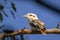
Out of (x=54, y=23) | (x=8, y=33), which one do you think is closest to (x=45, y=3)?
(x=54, y=23)

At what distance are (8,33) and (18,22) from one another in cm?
52

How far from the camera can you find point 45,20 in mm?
2746

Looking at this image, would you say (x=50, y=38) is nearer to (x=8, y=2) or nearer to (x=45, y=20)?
(x=45, y=20)

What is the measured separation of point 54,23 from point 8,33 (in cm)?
71

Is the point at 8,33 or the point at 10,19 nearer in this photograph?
the point at 8,33

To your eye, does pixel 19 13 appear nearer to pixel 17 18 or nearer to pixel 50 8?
pixel 17 18

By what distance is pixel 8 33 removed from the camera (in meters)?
2.23

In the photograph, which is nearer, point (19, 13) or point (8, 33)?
point (8, 33)

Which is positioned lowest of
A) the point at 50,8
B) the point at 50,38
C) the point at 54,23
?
the point at 50,38

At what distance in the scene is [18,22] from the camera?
2744mm

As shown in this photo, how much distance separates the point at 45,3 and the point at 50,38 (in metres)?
0.40

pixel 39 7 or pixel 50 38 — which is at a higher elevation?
pixel 39 7

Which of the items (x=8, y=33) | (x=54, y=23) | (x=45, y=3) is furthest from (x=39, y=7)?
(x=8, y=33)

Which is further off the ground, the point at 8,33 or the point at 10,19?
the point at 10,19
